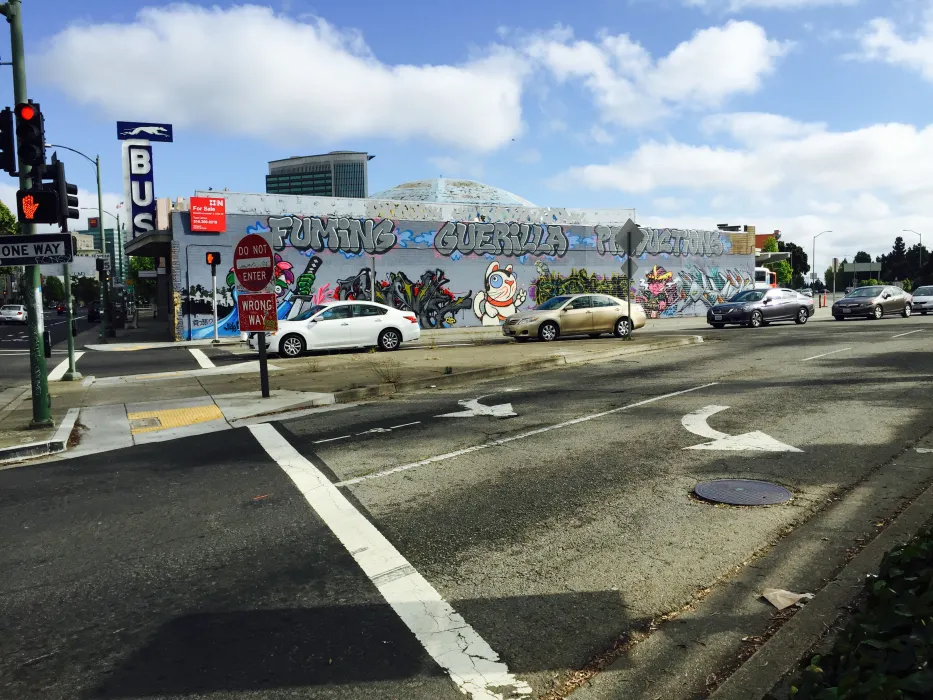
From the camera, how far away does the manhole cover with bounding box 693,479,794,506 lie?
18.4 ft

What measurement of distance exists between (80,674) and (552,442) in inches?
Result: 206

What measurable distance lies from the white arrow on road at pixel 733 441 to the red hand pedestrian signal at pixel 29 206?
27.8ft

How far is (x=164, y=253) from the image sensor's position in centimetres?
3744

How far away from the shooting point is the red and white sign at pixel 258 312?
11469 mm

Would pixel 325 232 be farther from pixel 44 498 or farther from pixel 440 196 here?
pixel 440 196

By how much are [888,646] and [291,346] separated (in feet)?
59.8

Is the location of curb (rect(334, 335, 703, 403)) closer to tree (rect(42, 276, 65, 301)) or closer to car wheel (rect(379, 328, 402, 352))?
car wheel (rect(379, 328, 402, 352))

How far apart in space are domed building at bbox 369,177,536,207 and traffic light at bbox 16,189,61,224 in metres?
51.1

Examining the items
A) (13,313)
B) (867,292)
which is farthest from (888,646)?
(13,313)

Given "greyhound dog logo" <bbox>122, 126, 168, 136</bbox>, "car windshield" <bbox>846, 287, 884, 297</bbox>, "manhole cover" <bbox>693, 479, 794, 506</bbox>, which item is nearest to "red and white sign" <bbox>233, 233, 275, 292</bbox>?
"manhole cover" <bbox>693, 479, 794, 506</bbox>

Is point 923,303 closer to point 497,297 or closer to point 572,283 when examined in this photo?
point 572,283

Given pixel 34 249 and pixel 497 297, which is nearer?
pixel 34 249

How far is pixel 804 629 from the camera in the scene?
330 cm

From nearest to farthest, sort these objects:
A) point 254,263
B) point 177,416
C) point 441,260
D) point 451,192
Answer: point 177,416 < point 254,263 < point 441,260 < point 451,192
